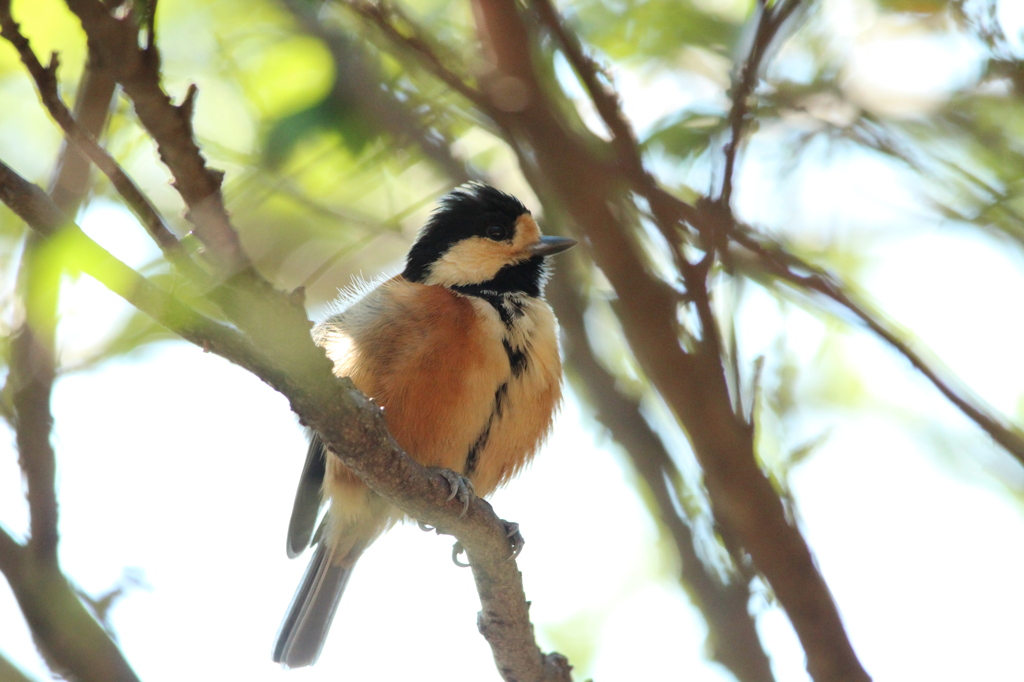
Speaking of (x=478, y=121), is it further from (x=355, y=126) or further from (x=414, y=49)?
(x=414, y=49)

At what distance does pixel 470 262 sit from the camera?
15.9ft

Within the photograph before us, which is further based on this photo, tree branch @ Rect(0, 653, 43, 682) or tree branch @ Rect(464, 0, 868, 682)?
tree branch @ Rect(464, 0, 868, 682)

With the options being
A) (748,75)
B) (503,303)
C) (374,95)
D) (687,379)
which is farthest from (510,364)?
(748,75)

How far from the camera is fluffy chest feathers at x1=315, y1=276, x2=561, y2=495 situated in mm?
3945

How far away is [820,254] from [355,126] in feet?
8.52

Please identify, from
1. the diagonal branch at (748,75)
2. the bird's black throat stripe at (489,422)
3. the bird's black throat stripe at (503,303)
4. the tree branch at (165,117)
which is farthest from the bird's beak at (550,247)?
the tree branch at (165,117)

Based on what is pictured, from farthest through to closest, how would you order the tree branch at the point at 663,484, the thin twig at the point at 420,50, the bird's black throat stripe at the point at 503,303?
the bird's black throat stripe at the point at 503,303 < the tree branch at the point at 663,484 < the thin twig at the point at 420,50

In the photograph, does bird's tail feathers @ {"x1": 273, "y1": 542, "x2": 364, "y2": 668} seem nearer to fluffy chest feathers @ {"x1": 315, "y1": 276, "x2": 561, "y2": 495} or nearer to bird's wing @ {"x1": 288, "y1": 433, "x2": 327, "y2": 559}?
bird's wing @ {"x1": 288, "y1": 433, "x2": 327, "y2": 559}

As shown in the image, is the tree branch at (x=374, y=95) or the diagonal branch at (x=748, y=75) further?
the tree branch at (x=374, y=95)

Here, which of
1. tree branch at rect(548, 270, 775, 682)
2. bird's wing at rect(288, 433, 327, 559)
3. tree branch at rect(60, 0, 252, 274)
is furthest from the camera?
bird's wing at rect(288, 433, 327, 559)

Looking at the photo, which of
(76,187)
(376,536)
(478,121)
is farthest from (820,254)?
(76,187)

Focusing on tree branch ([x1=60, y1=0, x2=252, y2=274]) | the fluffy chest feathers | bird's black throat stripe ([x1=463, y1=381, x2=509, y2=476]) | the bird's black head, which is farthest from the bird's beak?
tree branch ([x1=60, y1=0, x2=252, y2=274])

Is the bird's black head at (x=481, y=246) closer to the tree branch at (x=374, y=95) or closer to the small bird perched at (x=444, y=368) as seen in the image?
the small bird perched at (x=444, y=368)

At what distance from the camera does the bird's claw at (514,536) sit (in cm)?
363
